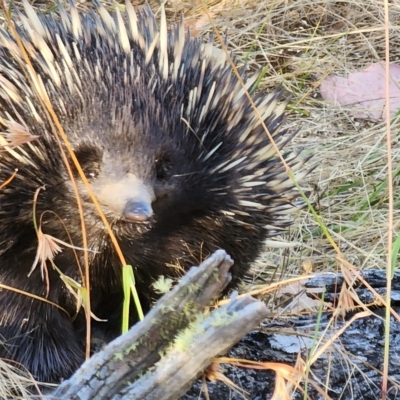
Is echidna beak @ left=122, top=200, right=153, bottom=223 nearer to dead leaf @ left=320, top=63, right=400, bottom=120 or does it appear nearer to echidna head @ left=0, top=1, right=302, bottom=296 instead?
echidna head @ left=0, top=1, right=302, bottom=296

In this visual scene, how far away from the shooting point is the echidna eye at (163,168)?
1.78 m

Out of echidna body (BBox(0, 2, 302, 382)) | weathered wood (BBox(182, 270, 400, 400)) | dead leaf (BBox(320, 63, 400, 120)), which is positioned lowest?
dead leaf (BBox(320, 63, 400, 120))

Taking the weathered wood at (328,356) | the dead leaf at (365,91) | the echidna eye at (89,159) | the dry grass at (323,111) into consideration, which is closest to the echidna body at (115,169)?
the echidna eye at (89,159)

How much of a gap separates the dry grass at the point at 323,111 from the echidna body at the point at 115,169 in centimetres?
58

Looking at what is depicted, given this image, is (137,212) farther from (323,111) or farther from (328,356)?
(323,111)

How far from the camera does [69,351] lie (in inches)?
75.9

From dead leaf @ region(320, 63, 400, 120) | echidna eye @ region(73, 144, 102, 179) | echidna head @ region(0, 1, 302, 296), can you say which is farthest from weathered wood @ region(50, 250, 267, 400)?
dead leaf @ region(320, 63, 400, 120)

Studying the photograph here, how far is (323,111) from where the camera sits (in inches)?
143

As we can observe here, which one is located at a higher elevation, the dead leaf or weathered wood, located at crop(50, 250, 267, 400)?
weathered wood, located at crop(50, 250, 267, 400)

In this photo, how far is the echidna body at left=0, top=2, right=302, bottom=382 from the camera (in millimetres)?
1756

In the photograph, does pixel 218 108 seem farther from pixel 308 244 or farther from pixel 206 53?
pixel 308 244

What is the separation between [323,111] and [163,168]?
1935 mm

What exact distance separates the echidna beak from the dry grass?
3.33ft

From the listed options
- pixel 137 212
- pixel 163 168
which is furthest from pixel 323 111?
pixel 137 212
